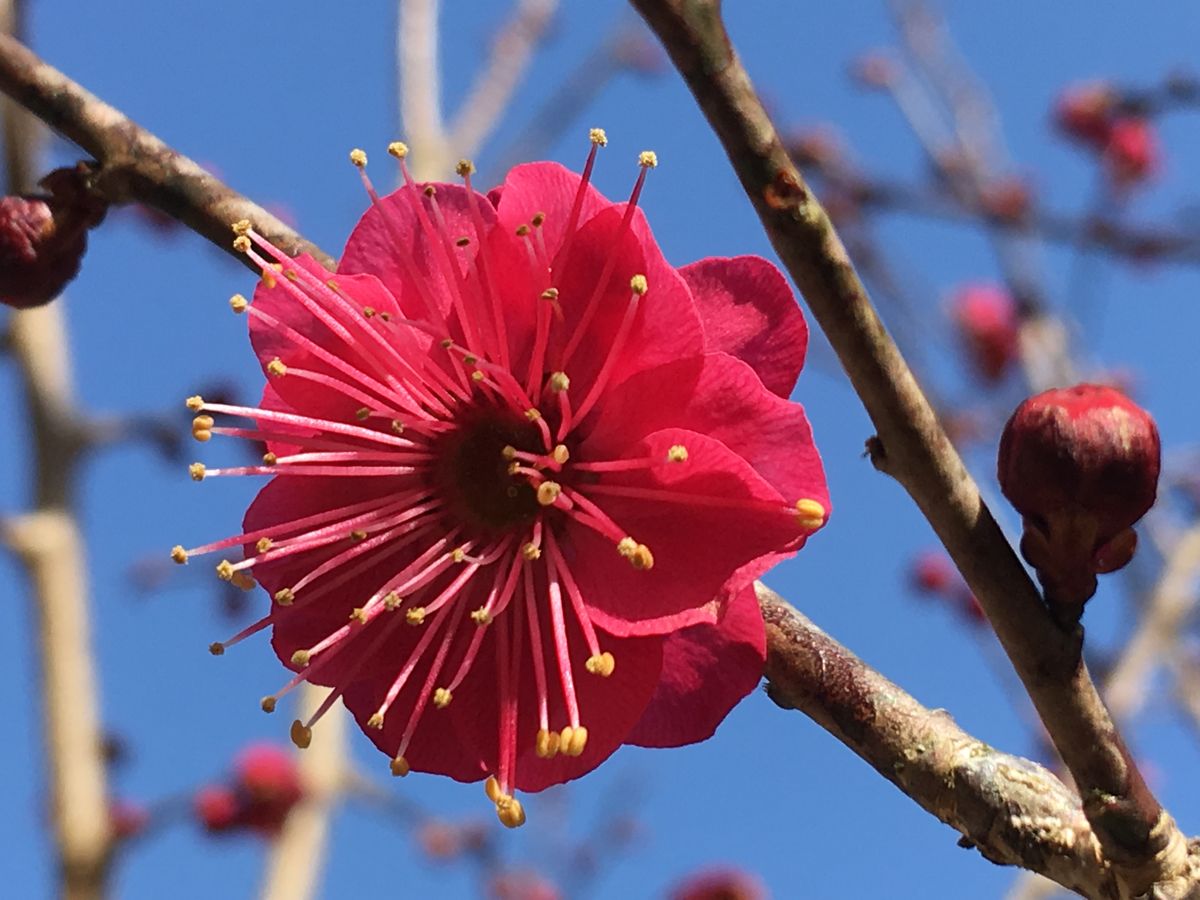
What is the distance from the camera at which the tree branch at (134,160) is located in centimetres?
101

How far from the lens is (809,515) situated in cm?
85

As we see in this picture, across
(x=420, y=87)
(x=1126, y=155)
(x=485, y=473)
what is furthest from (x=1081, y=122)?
(x=485, y=473)

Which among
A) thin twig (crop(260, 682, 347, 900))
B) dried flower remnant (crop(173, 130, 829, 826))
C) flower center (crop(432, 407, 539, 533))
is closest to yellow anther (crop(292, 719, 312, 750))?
dried flower remnant (crop(173, 130, 829, 826))

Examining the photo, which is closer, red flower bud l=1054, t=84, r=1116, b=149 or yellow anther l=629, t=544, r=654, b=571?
yellow anther l=629, t=544, r=654, b=571

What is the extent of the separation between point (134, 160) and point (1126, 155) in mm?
4561

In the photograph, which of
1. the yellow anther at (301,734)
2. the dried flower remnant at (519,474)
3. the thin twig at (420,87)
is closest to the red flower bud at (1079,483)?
the dried flower remnant at (519,474)

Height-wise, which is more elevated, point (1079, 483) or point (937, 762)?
point (1079, 483)

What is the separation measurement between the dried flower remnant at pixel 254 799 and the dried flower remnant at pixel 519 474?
260 centimetres

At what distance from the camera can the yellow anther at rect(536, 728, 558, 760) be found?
2.96ft

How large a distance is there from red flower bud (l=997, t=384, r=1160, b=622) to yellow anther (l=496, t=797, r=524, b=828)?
0.44 meters

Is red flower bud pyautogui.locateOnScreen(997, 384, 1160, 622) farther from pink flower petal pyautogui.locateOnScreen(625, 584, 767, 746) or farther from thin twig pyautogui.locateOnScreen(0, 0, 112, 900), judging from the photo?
thin twig pyautogui.locateOnScreen(0, 0, 112, 900)

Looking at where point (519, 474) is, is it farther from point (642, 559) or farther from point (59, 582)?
point (59, 582)

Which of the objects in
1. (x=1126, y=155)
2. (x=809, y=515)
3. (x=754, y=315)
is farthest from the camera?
(x=1126, y=155)

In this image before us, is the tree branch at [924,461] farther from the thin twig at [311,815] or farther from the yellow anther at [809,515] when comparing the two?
the thin twig at [311,815]
